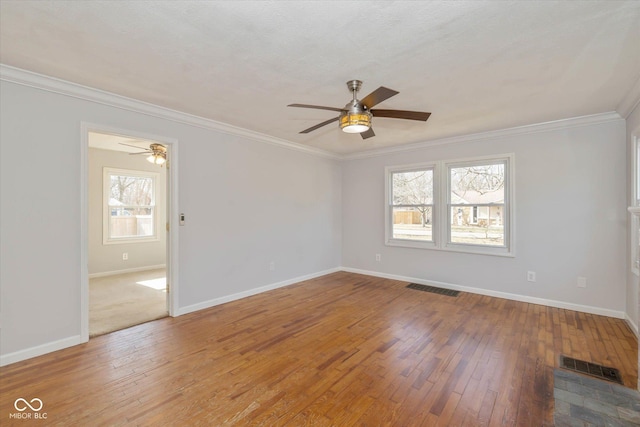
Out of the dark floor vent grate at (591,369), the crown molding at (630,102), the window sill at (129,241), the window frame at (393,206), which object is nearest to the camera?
the dark floor vent grate at (591,369)

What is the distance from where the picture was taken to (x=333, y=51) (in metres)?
2.21

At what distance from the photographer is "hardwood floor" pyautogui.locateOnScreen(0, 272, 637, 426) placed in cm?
190

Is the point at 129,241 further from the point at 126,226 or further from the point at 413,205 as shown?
the point at 413,205

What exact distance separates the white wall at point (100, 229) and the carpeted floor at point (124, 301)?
37 centimetres

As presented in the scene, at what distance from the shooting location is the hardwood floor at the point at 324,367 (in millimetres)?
1900

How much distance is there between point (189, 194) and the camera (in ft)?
12.3

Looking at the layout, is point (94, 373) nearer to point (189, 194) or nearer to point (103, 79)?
point (189, 194)

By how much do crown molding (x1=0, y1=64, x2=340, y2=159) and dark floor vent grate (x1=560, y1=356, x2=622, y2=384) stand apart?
4.47 metres

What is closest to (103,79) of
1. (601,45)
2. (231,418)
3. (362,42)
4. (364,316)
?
(362,42)

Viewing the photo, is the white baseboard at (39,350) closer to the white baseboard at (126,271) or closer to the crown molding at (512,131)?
the white baseboard at (126,271)

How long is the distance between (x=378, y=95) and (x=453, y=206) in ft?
10.6

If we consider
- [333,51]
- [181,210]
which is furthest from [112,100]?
[333,51]

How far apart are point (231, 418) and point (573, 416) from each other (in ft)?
7.28

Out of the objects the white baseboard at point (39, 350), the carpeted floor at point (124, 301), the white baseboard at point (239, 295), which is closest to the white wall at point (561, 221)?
the white baseboard at point (239, 295)
